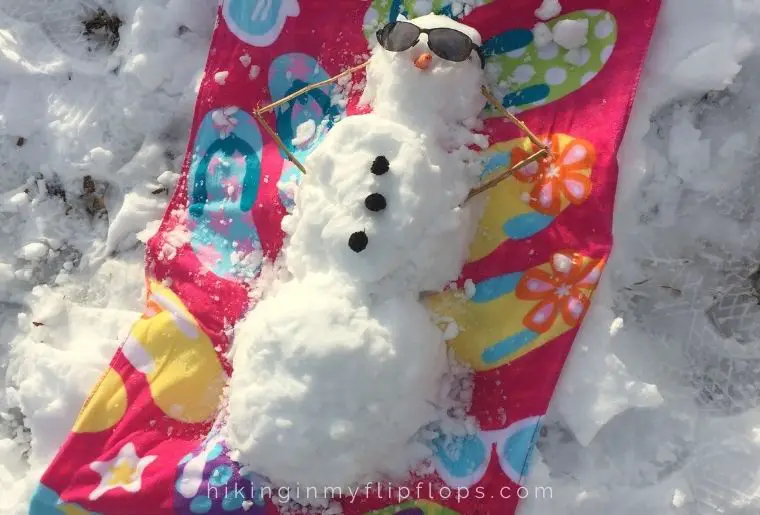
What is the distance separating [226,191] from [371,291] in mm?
388

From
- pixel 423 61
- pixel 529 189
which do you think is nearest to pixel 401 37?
pixel 423 61

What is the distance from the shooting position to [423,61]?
1.04 meters

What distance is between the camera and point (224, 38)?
1274 mm

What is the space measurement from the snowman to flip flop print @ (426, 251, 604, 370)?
0.05m

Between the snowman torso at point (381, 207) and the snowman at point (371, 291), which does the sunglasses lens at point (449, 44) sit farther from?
the snowman torso at point (381, 207)

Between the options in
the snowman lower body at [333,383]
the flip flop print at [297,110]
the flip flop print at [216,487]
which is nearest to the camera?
the snowman lower body at [333,383]

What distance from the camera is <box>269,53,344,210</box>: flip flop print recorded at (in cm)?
121

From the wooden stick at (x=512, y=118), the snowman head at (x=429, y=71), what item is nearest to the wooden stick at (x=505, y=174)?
the wooden stick at (x=512, y=118)

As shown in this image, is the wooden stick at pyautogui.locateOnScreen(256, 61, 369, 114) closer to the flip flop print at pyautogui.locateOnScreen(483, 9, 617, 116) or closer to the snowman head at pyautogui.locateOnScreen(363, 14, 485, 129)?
the snowman head at pyautogui.locateOnScreen(363, 14, 485, 129)

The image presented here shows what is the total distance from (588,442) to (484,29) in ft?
2.28

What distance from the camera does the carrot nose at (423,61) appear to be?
104 cm

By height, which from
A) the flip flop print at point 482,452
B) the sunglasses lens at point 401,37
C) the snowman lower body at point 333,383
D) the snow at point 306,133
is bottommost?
the flip flop print at point 482,452

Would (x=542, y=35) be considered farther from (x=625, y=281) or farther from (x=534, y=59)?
(x=625, y=281)

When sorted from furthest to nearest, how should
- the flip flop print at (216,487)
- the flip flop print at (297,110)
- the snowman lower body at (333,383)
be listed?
the flip flop print at (297,110)
the flip flop print at (216,487)
the snowman lower body at (333,383)
